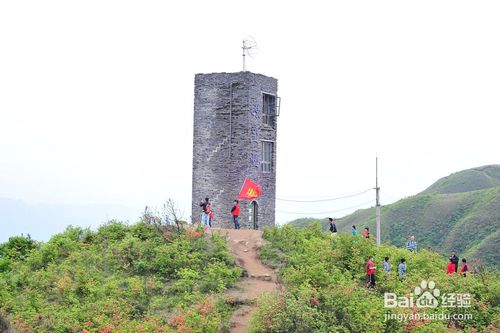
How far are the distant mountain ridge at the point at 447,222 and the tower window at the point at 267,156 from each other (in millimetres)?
27981

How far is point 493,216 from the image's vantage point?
6097cm

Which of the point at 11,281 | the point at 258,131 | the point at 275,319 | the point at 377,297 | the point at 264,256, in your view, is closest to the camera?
the point at 275,319

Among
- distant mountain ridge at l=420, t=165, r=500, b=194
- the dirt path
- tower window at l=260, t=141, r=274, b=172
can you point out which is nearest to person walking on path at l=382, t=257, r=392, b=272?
the dirt path

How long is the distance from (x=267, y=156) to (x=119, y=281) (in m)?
13.4

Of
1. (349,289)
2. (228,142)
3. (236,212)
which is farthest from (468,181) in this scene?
(349,289)

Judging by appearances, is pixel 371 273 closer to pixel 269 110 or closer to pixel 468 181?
pixel 269 110

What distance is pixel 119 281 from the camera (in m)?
19.6

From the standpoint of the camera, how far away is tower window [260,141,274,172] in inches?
1216

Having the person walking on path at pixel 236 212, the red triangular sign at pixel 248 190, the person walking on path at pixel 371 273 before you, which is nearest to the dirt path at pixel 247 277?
the person walking on path at pixel 236 212

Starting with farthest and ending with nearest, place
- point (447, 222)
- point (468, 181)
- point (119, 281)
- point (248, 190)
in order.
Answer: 1. point (468, 181)
2. point (447, 222)
3. point (248, 190)
4. point (119, 281)

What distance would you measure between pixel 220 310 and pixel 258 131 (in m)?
13.9

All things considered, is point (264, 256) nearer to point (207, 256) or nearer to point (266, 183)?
point (207, 256)

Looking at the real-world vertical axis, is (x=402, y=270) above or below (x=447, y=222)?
below

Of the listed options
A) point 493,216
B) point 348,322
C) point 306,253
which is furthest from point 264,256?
point 493,216
